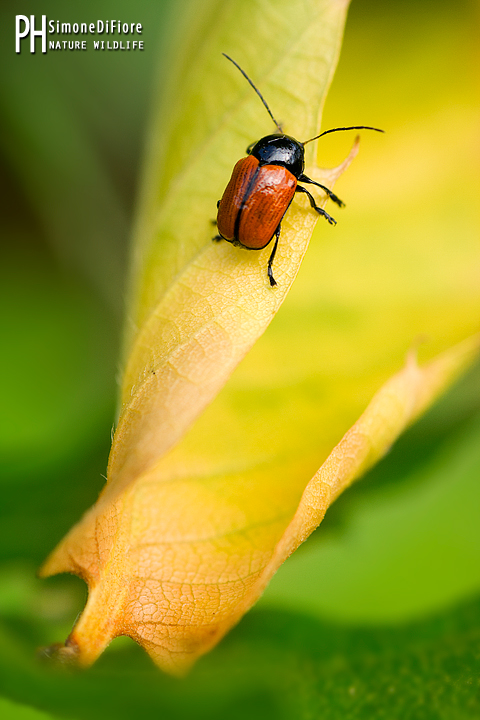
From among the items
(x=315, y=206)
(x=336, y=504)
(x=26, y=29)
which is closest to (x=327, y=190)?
(x=315, y=206)

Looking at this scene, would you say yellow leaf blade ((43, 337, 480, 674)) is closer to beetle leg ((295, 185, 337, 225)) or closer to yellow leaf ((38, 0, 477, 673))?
yellow leaf ((38, 0, 477, 673))

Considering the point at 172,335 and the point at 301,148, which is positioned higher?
the point at 301,148

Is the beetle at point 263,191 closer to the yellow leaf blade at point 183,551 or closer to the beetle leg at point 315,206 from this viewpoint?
the beetle leg at point 315,206

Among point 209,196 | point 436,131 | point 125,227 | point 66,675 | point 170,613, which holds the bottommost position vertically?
point 66,675

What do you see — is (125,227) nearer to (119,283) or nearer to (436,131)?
(119,283)

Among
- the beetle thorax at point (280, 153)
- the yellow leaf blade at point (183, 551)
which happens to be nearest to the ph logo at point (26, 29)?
the beetle thorax at point (280, 153)

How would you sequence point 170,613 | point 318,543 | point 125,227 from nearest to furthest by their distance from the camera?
point 170,613 → point 318,543 → point 125,227

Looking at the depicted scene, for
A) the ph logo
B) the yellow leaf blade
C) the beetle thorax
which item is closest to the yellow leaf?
the yellow leaf blade

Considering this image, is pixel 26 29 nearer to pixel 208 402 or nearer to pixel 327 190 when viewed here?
pixel 327 190

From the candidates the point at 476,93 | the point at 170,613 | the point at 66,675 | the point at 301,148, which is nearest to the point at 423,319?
the point at 301,148
